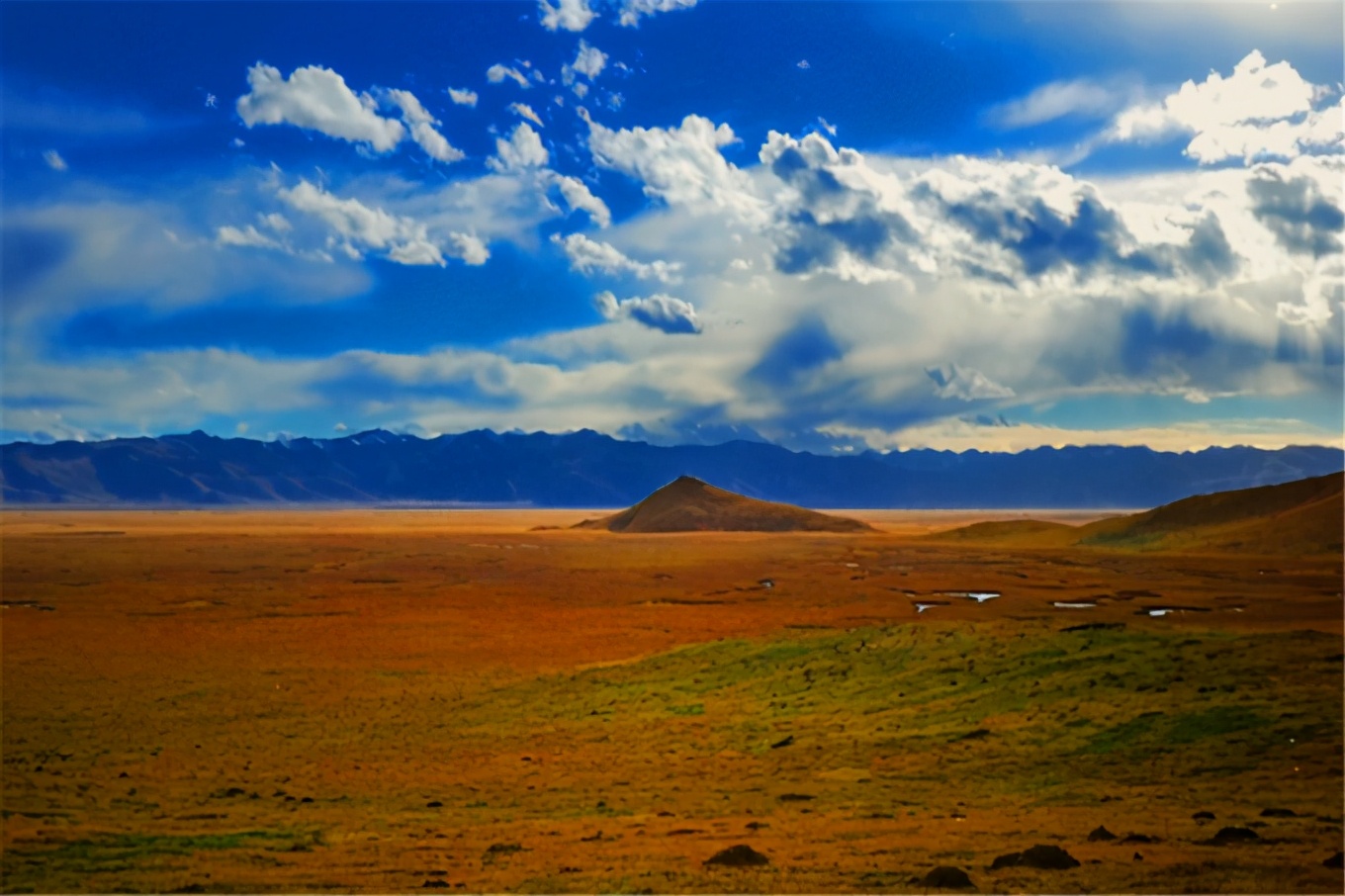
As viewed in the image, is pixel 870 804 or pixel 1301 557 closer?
pixel 870 804

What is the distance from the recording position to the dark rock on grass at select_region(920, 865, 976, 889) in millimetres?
11641

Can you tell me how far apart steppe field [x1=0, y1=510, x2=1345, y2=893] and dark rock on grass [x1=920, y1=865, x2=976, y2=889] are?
14cm

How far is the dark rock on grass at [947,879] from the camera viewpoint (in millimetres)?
11641

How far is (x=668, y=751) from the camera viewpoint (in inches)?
830

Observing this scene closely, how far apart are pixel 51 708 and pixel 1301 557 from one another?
7279cm

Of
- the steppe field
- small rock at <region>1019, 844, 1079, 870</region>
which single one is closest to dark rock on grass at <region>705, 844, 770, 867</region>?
the steppe field

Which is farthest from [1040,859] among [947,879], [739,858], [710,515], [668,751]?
[710,515]

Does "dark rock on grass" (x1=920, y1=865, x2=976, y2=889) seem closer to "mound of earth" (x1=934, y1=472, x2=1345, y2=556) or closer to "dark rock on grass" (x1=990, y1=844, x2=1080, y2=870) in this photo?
"dark rock on grass" (x1=990, y1=844, x2=1080, y2=870)

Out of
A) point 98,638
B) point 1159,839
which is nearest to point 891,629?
point 1159,839

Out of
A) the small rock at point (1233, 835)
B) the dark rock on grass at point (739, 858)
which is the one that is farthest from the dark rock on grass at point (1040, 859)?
the dark rock on grass at point (739, 858)

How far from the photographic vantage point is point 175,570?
69125 mm

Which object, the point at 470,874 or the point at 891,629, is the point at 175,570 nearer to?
the point at 891,629

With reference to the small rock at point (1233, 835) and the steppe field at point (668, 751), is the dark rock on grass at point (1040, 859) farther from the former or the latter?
the small rock at point (1233, 835)

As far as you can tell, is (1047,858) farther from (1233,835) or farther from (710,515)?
(710,515)
